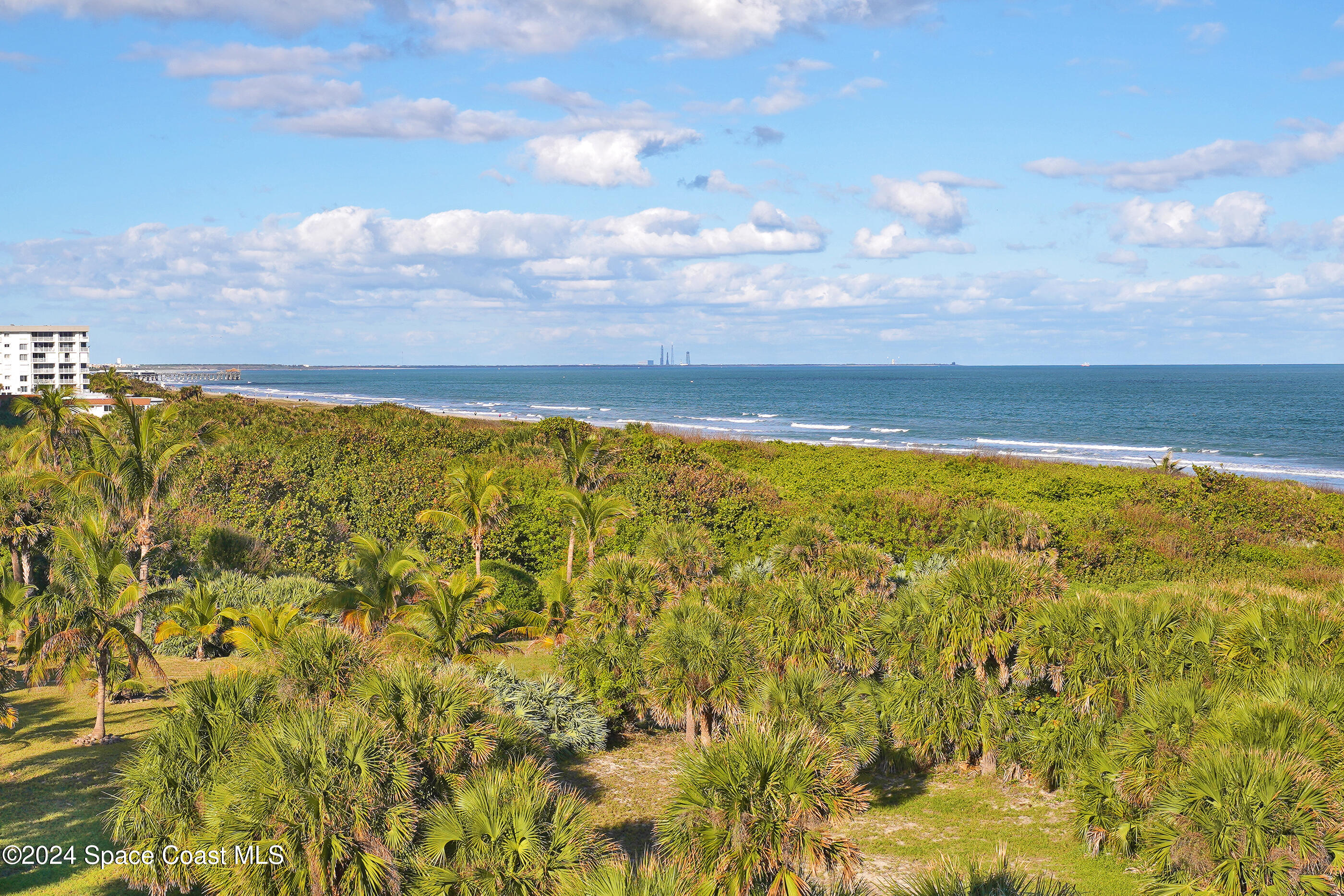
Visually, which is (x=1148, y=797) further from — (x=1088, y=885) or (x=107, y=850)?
(x=107, y=850)

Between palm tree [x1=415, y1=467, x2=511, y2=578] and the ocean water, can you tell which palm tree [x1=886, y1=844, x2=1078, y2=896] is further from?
the ocean water

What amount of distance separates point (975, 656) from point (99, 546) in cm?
1873

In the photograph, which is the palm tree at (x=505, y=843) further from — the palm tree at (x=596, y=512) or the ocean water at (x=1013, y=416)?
the ocean water at (x=1013, y=416)

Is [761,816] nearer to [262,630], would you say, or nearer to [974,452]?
[262,630]

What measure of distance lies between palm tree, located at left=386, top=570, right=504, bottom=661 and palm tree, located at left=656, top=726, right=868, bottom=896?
1115 centimetres

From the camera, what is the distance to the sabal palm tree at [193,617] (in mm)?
23734

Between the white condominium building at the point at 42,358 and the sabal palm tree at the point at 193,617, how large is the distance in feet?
343

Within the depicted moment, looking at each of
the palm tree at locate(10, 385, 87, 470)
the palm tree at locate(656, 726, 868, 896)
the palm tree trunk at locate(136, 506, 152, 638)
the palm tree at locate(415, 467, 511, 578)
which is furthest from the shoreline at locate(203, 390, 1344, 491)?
the palm tree at locate(656, 726, 868, 896)

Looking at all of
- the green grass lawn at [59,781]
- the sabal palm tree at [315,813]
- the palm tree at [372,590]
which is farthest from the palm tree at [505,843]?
the palm tree at [372,590]

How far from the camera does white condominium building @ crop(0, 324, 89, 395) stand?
114 m

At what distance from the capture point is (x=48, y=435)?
41031 millimetres

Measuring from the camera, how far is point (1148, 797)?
12.8 m

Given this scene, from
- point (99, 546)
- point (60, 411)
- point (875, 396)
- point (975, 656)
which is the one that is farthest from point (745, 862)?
point (875, 396)

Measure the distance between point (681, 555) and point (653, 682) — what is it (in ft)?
15.1
